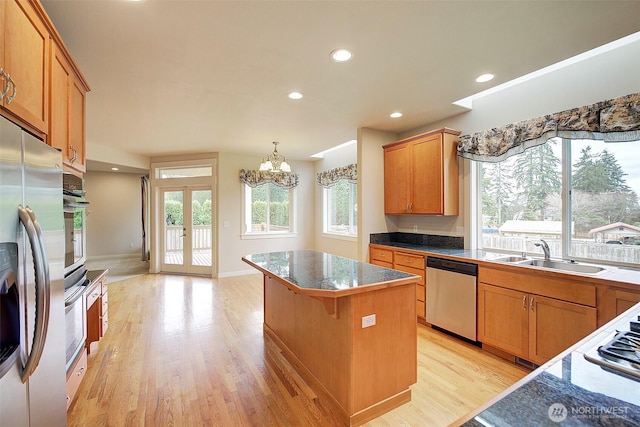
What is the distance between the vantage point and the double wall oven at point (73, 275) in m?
1.92

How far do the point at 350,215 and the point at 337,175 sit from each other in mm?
858

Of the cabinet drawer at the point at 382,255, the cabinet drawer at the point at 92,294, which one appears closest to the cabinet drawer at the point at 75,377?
the cabinet drawer at the point at 92,294

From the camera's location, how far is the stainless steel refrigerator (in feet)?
3.10

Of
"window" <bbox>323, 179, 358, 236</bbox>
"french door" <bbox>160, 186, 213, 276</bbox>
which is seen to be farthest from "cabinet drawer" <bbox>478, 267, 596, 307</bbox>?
"french door" <bbox>160, 186, 213, 276</bbox>

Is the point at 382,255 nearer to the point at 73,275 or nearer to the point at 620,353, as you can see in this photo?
the point at 620,353

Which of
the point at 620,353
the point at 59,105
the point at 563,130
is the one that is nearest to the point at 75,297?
the point at 59,105

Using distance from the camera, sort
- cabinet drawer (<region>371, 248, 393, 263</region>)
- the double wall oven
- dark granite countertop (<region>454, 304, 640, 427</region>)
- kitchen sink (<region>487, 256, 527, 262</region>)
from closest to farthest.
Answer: dark granite countertop (<region>454, 304, 640, 427</region>), the double wall oven, kitchen sink (<region>487, 256, 527, 262</region>), cabinet drawer (<region>371, 248, 393, 263</region>)

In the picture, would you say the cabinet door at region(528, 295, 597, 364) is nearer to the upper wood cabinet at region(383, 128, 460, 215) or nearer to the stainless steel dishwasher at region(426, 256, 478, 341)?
the stainless steel dishwasher at region(426, 256, 478, 341)

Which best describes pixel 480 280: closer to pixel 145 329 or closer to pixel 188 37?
pixel 188 37

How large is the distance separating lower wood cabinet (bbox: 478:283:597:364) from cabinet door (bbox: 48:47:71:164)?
349 cm

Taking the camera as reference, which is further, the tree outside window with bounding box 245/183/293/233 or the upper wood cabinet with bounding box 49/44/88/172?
the tree outside window with bounding box 245/183/293/233

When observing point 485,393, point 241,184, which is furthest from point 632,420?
point 241,184

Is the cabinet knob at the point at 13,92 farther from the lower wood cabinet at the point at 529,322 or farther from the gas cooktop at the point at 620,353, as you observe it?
the lower wood cabinet at the point at 529,322

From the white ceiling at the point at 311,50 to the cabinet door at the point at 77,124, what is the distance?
0.32 metres
